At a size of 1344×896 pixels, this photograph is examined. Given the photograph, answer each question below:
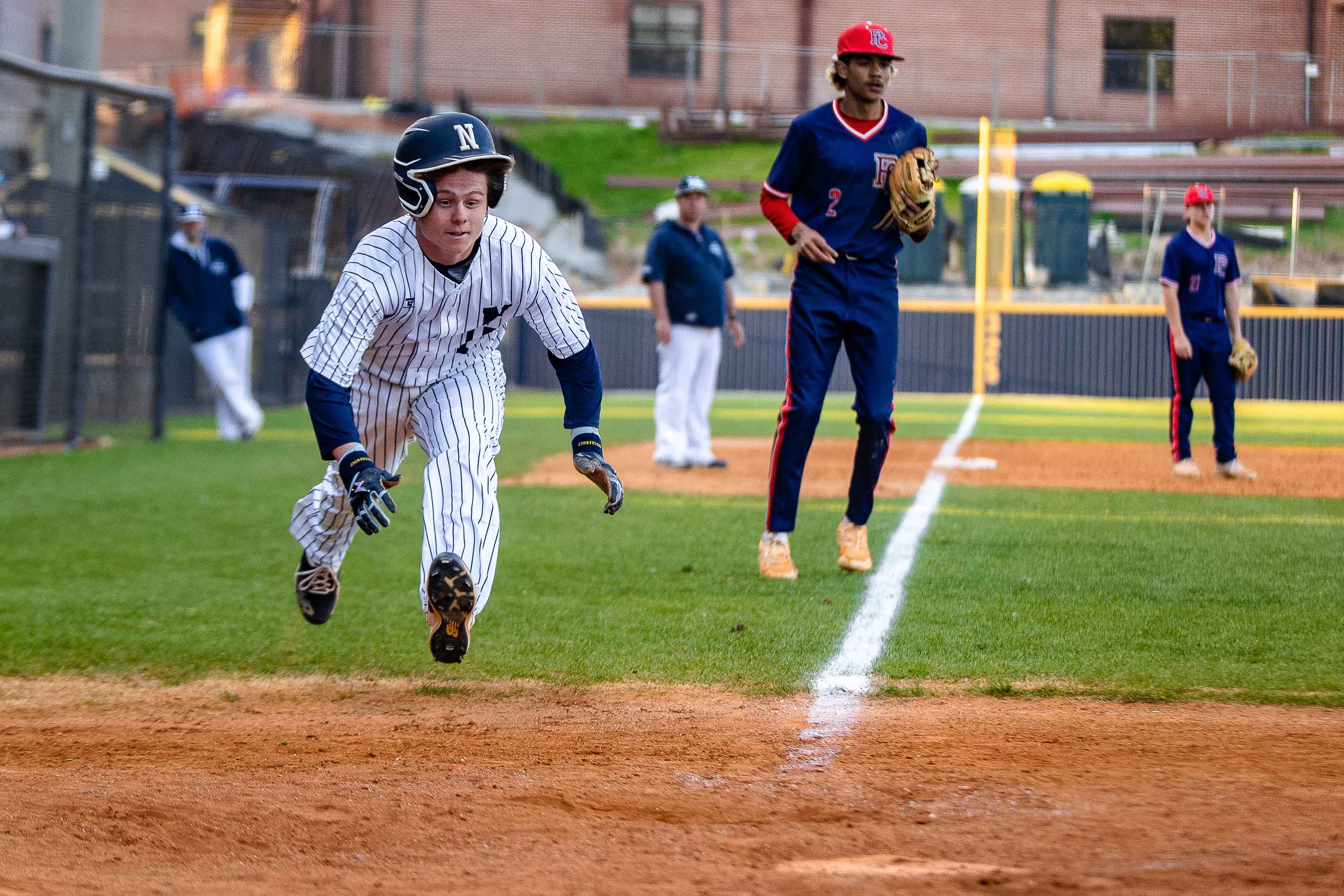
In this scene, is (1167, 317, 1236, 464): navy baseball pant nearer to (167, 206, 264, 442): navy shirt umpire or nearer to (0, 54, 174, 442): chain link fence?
(167, 206, 264, 442): navy shirt umpire

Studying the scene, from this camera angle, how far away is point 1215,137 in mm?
25547

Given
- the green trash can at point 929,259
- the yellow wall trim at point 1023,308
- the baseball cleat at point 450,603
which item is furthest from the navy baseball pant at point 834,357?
the green trash can at point 929,259

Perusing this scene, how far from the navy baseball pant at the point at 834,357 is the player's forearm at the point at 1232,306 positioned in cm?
480

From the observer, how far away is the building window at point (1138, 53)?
2972cm

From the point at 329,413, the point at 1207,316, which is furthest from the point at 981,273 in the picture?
the point at 329,413

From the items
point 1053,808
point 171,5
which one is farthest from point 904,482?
point 171,5

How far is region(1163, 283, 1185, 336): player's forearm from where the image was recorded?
9859mm

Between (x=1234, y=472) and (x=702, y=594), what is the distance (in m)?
5.66

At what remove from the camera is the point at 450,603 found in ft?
12.9

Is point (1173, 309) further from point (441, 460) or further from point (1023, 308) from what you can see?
point (1023, 308)

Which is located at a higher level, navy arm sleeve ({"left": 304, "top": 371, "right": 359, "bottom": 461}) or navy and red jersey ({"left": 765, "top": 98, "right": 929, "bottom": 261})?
navy and red jersey ({"left": 765, "top": 98, "right": 929, "bottom": 261})

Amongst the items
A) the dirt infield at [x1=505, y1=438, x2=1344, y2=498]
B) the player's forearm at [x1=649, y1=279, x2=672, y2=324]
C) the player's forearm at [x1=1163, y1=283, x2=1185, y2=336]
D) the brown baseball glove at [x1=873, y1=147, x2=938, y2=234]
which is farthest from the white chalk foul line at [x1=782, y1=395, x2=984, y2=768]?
the player's forearm at [x1=649, y1=279, x2=672, y2=324]

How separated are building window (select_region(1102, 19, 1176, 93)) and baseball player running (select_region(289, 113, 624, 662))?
27738 mm

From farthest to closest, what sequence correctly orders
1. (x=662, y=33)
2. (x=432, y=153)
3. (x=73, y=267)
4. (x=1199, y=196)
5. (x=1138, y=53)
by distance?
(x=662, y=33) → (x=1138, y=53) → (x=73, y=267) → (x=1199, y=196) → (x=432, y=153)
